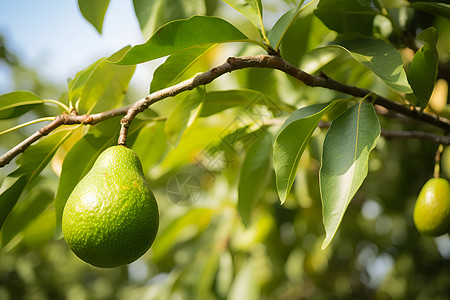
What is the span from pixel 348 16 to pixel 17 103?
93cm

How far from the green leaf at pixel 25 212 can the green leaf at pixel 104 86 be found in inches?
14.0

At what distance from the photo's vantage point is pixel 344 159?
2.64 feet

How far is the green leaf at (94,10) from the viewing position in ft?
3.55

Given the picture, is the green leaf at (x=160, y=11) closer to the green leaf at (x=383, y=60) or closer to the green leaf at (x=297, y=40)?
the green leaf at (x=297, y=40)

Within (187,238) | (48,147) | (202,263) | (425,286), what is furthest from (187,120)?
(425,286)

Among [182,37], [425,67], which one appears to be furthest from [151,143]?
[425,67]

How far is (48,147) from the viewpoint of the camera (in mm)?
1039

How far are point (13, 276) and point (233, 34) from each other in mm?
4240

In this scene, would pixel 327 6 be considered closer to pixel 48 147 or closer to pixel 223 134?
pixel 223 134

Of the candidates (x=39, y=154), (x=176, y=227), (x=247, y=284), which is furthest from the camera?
(x=176, y=227)

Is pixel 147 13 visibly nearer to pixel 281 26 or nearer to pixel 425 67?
pixel 281 26

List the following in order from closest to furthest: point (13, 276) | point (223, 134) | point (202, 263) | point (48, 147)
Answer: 1. point (48, 147)
2. point (223, 134)
3. point (202, 263)
4. point (13, 276)

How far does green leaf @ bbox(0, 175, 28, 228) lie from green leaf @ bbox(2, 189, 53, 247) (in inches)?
5.0

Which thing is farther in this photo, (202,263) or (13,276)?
(13,276)
